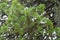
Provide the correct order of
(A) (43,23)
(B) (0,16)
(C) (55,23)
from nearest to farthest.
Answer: (A) (43,23) → (C) (55,23) → (B) (0,16)

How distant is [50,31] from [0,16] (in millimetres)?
907

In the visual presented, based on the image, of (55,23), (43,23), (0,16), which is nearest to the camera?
(43,23)

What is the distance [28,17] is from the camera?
6.71 feet

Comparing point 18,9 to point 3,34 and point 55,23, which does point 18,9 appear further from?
point 55,23

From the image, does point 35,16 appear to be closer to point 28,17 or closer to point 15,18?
point 28,17

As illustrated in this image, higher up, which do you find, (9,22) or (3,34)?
(9,22)

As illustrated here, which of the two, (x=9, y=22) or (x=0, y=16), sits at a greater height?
(x=9, y=22)

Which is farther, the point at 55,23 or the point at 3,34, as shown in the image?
the point at 55,23

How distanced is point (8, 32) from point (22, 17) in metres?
0.32

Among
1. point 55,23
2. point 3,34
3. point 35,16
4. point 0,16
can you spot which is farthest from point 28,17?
point 0,16

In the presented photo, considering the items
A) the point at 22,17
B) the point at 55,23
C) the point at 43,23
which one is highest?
the point at 22,17

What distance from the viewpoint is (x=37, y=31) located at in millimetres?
2168

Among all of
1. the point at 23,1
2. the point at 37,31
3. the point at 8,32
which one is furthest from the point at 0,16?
the point at 37,31

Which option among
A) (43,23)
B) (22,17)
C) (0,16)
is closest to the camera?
(22,17)
